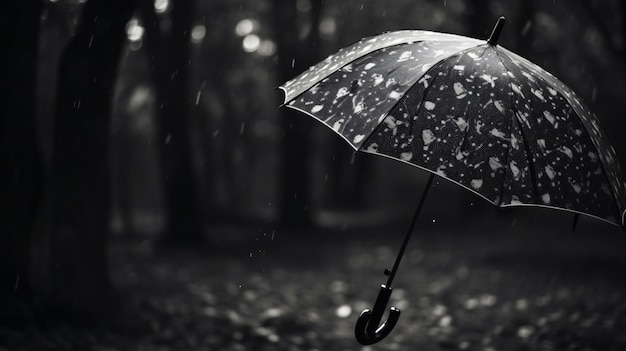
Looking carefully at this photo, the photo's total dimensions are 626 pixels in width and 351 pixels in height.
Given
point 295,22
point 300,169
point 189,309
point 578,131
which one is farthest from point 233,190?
point 578,131

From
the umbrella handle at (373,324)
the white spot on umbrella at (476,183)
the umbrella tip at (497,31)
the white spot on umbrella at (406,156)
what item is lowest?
the umbrella handle at (373,324)

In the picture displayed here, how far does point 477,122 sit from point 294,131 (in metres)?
15.2

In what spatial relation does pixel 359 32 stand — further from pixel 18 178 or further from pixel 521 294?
pixel 18 178

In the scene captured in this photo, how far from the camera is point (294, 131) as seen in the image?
1864 centimetres

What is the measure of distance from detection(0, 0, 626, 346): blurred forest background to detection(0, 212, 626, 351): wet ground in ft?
2.91

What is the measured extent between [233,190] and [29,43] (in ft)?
85.1

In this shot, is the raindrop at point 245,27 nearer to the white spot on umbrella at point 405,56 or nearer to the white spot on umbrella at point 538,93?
the white spot on umbrella at point 405,56

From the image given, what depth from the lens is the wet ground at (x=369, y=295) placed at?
764 centimetres

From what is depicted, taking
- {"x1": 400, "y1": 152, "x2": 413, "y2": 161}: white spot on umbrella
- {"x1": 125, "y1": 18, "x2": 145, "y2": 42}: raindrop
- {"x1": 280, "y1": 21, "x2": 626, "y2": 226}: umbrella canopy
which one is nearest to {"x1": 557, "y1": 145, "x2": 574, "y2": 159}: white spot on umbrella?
{"x1": 280, "y1": 21, "x2": 626, "y2": 226}: umbrella canopy

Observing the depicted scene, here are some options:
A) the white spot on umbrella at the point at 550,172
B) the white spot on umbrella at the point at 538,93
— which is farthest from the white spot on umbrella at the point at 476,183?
the white spot on umbrella at the point at 538,93

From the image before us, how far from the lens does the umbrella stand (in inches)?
135

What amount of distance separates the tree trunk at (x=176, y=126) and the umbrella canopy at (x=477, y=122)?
11.5 meters

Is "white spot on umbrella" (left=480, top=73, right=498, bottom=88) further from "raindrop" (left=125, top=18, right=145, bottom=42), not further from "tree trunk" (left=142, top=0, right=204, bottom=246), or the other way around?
"raindrop" (left=125, top=18, right=145, bottom=42)

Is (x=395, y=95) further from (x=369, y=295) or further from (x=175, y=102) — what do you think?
(x=175, y=102)
